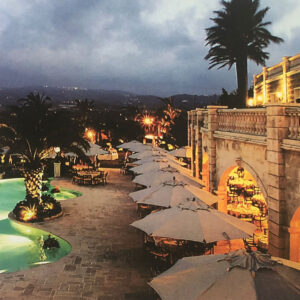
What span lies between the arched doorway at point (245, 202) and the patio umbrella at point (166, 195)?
2.00 metres

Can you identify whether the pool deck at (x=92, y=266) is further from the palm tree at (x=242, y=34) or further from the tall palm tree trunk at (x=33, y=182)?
the palm tree at (x=242, y=34)

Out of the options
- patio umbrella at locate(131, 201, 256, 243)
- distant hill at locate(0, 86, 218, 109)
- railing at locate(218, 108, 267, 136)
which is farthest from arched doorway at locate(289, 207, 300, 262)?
distant hill at locate(0, 86, 218, 109)

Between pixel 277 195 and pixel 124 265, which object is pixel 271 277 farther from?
pixel 124 265

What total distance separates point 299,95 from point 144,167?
46.6 feet

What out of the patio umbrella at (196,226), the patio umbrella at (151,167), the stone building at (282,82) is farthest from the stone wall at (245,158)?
the stone building at (282,82)

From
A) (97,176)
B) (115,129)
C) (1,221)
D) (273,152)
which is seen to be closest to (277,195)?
(273,152)

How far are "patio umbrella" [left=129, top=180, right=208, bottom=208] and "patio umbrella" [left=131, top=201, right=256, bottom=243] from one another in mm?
1951

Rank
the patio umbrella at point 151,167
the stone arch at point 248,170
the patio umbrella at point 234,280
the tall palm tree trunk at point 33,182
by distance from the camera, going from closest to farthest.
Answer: the patio umbrella at point 234,280, the stone arch at point 248,170, the patio umbrella at point 151,167, the tall palm tree trunk at point 33,182

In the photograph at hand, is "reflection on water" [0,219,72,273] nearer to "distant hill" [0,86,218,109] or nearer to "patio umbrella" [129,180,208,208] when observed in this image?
"patio umbrella" [129,180,208,208]

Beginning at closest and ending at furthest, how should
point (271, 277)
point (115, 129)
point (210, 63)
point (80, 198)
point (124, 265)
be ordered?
point (271, 277) → point (124, 265) → point (80, 198) → point (210, 63) → point (115, 129)

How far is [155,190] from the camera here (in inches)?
446

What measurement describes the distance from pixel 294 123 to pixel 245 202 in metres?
7.75

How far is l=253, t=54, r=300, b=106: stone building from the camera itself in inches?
989

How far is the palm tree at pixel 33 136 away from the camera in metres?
15.9
